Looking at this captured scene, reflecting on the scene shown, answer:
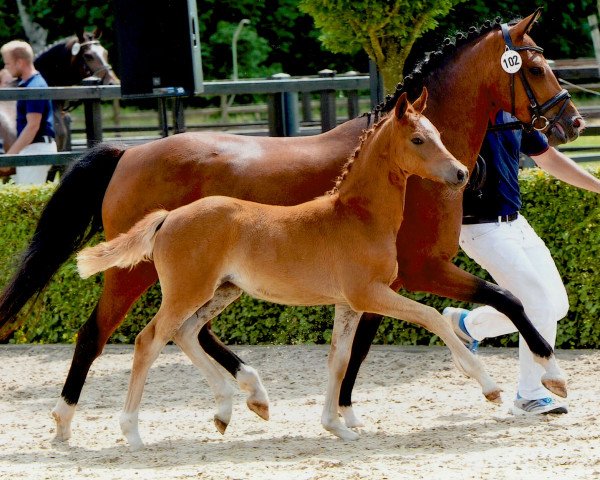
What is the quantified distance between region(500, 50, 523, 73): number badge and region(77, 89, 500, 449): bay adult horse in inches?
23.5

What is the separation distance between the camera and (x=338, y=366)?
5.42 metres

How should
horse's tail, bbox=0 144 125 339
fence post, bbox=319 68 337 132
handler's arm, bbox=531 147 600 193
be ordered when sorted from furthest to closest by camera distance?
fence post, bbox=319 68 337 132
horse's tail, bbox=0 144 125 339
handler's arm, bbox=531 147 600 193

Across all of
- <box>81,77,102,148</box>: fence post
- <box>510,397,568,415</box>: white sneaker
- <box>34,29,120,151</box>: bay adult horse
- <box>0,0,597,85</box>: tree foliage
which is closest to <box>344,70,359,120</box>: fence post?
<box>81,77,102,148</box>: fence post

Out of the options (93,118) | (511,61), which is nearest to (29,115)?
(93,118)

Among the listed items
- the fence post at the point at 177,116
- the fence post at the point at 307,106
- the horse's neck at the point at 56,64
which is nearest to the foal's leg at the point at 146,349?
the fence post at the point at 177,116

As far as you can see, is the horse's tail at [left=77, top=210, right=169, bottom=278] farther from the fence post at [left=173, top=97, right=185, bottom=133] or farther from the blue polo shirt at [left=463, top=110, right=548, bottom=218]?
the fence post at [left=173, top=97, right=185, bottom=133]

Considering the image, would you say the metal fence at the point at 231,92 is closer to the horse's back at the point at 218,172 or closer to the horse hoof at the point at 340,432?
the horse's back at the point at 218,172

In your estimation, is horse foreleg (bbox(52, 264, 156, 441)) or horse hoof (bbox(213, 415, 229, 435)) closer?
horse hoof (bbox(213, 415, 229, 435))

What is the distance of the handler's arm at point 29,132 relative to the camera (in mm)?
10398

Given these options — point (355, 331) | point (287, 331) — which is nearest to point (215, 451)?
point (355, 331)

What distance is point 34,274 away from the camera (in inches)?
240

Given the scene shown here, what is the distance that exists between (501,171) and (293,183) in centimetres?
104

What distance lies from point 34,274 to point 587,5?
21.5 meters

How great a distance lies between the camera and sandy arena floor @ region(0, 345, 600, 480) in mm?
4832
